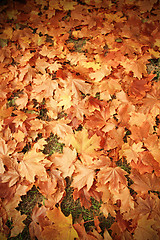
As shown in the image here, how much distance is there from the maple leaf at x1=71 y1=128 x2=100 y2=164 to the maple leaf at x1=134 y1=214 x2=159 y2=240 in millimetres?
572

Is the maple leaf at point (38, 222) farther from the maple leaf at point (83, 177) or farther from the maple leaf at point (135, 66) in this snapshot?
the maple leaf at point (135, 66)

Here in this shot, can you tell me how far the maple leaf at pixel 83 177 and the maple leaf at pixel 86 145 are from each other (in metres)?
0.07

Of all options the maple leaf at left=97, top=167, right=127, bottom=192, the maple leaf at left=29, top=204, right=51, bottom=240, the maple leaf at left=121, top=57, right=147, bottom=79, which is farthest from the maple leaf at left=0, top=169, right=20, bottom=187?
the maple leaf at left=121, top=57, right=147, bottom=79

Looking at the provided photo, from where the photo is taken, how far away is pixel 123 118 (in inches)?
63.5

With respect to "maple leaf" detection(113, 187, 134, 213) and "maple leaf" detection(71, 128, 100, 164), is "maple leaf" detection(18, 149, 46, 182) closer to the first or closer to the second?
"maple leaf" detection(71, 128, 100, 164)

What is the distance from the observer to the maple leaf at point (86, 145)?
1.47 meters

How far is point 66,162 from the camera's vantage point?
1.48m

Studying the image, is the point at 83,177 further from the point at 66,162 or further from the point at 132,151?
the point at 132,151

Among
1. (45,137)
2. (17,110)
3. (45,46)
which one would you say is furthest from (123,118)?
(45,46)

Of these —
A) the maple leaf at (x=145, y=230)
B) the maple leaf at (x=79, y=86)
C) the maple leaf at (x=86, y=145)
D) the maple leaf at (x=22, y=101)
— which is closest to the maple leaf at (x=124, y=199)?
the maple leaf at (x=145, y=230)

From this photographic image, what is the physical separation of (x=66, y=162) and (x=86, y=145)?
22cm

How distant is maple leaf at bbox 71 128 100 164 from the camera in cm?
147

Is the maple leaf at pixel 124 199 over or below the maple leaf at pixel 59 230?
over

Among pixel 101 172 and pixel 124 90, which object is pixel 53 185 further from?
pixel 124 90
